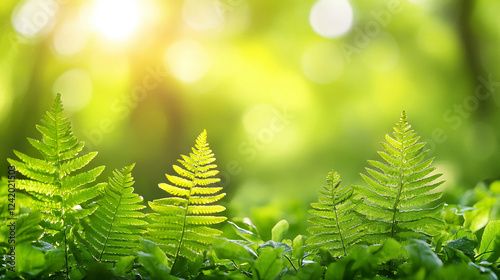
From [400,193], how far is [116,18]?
592 cm

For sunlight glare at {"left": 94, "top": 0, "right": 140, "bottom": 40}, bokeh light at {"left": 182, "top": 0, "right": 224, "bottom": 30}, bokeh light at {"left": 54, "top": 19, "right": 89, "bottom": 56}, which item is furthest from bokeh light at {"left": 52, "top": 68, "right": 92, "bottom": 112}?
bokeh light at {"left": 182, "top": 0, "right": 224, "bottom": 30}

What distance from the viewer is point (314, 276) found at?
59 centimetres

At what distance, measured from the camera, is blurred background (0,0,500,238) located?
5.63 m

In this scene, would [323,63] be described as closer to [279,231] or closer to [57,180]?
[279,231]

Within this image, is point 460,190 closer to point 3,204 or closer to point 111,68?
point 3,204

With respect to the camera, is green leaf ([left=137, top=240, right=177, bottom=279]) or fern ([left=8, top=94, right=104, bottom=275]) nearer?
green leaf ([left=137, top=240, right=177, bottom=279])

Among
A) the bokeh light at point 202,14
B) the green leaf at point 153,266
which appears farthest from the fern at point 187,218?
the bokeh light at point 202,14

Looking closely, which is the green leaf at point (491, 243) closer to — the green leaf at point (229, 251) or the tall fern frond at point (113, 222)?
the green leaf at point (229, 251)

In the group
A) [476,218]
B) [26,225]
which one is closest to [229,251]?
[26,225]

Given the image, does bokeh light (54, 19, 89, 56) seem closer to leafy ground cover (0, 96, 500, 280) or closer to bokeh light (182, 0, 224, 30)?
bokeh light (182, 0, 224, 30)

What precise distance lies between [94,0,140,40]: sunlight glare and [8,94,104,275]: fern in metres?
5.64

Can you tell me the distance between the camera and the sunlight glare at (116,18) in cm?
593

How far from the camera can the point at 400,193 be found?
697 mm

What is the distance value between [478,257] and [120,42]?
644cm
